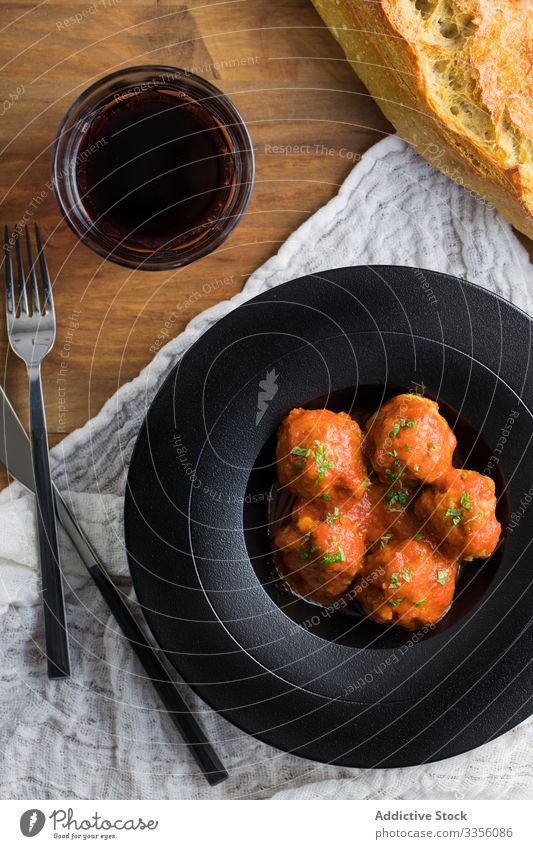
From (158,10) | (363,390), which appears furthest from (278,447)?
(158,10)

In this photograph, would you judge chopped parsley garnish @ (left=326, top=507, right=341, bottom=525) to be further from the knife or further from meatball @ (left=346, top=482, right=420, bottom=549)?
the knife

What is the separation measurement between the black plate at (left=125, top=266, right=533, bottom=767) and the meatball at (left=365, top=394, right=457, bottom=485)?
0.04 meters

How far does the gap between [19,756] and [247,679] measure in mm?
348

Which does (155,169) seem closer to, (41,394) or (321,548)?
(41,394)

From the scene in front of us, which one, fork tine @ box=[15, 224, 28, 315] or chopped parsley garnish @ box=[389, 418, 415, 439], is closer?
chopped parsley garnish @ box=[389, 418, 415, 439]

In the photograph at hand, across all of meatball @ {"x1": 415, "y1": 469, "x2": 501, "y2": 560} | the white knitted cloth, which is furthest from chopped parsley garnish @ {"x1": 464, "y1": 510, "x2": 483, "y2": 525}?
the white knitted cloth

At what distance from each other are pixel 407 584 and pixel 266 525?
0.17 metres

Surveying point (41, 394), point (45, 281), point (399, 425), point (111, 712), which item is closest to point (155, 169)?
point (45, 281)

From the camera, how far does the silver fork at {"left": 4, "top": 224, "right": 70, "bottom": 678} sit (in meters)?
0.85

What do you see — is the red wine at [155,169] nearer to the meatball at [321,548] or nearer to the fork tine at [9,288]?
the fork tine at [9,288]

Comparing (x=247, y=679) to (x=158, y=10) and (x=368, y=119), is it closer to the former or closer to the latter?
(x=368, y=119)

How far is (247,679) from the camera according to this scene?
758 mm

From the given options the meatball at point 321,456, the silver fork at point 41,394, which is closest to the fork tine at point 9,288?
the silver fork at point 41,394

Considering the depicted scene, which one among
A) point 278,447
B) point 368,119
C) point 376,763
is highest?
point 368,119
